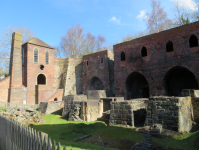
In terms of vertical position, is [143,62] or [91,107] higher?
[143,62]

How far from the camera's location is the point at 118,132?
23.5ft

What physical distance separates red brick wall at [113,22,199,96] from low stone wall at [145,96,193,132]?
805 cm

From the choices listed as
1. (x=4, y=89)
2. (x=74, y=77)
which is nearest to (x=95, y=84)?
(x=74, y=77)

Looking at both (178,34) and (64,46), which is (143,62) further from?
(64,46)

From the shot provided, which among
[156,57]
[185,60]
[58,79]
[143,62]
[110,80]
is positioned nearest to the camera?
[185,60]

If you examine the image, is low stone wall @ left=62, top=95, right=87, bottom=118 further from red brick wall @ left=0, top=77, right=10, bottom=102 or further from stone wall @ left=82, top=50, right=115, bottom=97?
red brick wall @ left=0, top=77, right=10, bottom=102

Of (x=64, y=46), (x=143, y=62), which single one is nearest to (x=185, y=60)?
(x=143, y=62)

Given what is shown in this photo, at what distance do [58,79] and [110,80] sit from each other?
10.5 meters

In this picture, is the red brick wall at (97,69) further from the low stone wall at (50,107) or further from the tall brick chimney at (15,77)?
the tall brick chimney at (15,77)

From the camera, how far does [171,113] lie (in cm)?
674

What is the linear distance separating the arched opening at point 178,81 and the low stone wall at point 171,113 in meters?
8.93

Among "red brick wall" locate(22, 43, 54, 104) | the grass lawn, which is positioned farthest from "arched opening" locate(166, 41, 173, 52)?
"red brick wall" locate(22, 43, 54, 104)

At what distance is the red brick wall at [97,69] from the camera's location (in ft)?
70.5

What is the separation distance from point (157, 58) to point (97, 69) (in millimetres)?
9669
